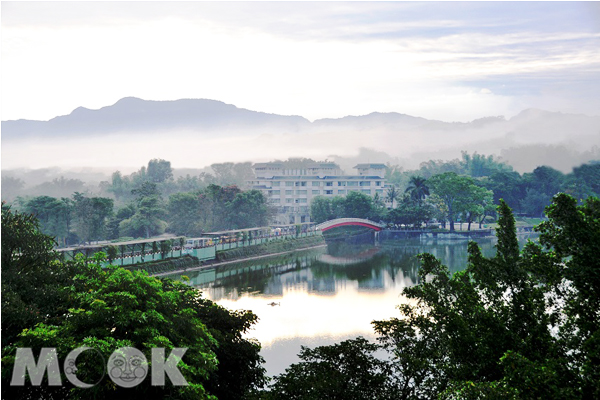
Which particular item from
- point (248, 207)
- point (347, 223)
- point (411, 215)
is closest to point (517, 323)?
point (347, 223)

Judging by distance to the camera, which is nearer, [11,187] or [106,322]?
[106,322]

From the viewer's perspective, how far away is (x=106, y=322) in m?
5.89

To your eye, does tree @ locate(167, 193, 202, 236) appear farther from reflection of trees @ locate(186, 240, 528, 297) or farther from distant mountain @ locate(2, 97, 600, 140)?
distant mountain @ locate(2, 97, 600, 140)

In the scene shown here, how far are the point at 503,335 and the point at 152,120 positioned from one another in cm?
9501

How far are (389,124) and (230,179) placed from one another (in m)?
43.8

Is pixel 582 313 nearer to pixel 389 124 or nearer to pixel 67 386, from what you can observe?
pixel 67 386

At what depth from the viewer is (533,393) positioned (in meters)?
4.63

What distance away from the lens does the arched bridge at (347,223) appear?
3294cm

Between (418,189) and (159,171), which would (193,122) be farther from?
(418,189)

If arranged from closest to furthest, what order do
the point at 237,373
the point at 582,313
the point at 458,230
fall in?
the point at 582,313 < the point at 237,373 < the point at 458,230

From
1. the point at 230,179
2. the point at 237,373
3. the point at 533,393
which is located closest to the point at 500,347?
the point at 533,393

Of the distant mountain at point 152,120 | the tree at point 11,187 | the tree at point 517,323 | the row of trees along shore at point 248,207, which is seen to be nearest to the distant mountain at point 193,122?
the distant mountain at point 152,120

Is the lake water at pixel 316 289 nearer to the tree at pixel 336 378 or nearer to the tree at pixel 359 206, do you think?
the tree at pixel 336 378

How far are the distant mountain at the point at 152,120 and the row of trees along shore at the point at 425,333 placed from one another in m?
75.7
